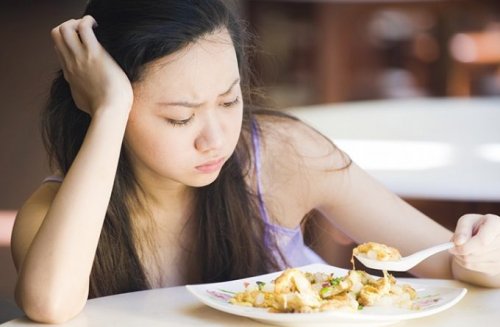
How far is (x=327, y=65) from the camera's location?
5.33 m

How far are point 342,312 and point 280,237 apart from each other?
0.64 m

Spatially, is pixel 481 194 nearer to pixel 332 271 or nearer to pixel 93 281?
pixel 332 271

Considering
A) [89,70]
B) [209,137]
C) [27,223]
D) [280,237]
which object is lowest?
[280,237]

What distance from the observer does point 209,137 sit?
1420 millimetres

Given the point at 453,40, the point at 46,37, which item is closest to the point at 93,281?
the point at 46,37

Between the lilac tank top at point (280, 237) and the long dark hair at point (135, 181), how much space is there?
0.02 metres

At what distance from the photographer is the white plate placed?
117cm

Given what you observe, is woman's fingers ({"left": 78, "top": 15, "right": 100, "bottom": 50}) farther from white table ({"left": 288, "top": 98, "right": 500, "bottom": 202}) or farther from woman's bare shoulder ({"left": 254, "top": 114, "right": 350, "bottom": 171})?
white table ({"left": 288, "top": 98, "right": 500, "bottom": 202})

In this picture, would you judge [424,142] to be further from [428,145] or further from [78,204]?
[78,204]

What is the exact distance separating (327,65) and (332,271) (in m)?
3.93

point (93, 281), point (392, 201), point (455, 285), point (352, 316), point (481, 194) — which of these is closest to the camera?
point (352, 316)

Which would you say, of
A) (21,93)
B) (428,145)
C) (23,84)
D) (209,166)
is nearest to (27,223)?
(209,166)

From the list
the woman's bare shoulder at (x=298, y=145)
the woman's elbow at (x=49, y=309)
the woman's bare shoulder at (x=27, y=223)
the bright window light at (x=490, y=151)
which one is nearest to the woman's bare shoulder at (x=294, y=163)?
the woman's bare shoulder at (x=298, y=145)

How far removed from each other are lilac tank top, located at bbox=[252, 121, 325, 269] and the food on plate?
0.43m
